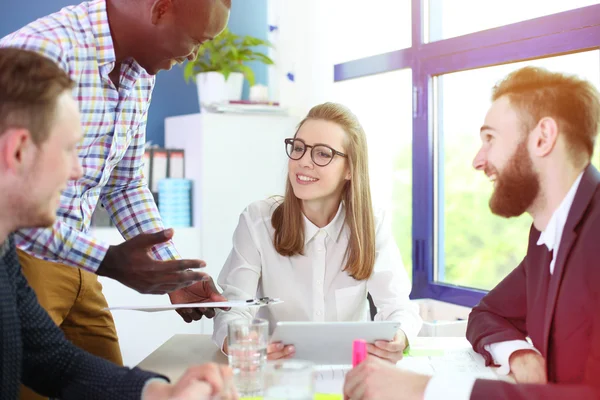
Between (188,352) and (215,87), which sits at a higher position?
(215,87)

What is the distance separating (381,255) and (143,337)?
2.05m

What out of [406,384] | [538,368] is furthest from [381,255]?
[406,384]

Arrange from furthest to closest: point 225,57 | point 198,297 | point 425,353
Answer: point 225,57 → point 198,297 → point 425,353

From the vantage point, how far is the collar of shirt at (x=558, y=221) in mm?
1440

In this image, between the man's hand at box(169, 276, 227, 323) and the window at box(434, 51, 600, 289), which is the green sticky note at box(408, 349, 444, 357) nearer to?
the man's hand at box(169, 276, 227, 323)

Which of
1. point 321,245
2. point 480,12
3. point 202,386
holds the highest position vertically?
point 480,12

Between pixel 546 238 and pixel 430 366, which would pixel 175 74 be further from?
pixel 546 238

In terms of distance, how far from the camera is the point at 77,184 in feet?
6.47

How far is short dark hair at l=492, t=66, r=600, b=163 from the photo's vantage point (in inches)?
56.4

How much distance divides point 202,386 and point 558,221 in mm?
784

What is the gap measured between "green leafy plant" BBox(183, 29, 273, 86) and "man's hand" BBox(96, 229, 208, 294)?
2652mm

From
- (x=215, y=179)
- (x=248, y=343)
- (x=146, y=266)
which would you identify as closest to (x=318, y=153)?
(x=146, y=266)

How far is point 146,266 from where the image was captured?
1.68 m

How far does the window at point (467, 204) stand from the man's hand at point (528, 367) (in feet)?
5.95
